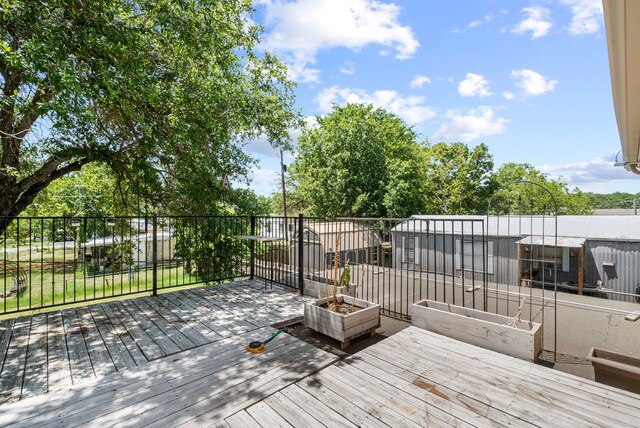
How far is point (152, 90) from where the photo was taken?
4266 millimetres

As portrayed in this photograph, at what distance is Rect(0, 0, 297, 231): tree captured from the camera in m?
3.65

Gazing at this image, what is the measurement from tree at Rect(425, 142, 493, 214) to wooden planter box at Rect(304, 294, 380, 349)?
19.1m

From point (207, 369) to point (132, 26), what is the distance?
4917 mm

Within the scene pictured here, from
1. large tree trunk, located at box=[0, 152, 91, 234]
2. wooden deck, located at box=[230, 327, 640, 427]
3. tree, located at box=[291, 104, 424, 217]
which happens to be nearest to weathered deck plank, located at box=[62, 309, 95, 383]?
wooden deck, located at box=[230, 327, 640, 427]

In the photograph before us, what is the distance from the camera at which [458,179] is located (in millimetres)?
20906

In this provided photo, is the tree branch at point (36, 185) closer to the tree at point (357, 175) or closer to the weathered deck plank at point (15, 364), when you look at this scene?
the weathered deck plank at point (15, 364)

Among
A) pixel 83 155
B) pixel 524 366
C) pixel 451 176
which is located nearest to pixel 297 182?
pixel 451 176

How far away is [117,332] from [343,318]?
255 cm

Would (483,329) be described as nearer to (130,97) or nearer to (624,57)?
(624,57)

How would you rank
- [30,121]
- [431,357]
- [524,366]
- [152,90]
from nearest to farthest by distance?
[524,366]
[431,357]
[152,90]
[30,121]

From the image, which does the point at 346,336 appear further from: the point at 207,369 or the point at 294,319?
the point at 207,369

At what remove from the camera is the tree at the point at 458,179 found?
2077cm

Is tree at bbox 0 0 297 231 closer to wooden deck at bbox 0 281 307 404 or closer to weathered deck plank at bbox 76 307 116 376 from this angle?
wooden deck at bbox 0 281 307 404

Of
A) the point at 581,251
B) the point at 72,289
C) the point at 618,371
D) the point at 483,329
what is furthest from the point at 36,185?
the point at 581,251
